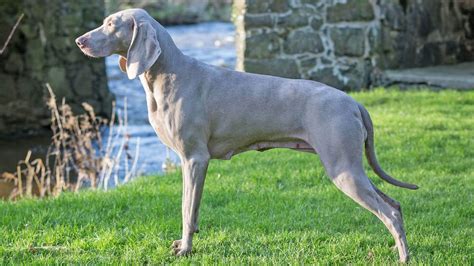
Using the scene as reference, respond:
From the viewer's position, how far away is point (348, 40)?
1106cm

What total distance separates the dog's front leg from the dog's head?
606 millimetres

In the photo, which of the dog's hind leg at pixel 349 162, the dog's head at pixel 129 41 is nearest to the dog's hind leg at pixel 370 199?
the dog's hind leg at pixel 349 162

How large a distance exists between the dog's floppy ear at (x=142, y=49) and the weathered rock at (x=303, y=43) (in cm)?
673

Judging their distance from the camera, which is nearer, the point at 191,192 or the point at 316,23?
the point at 191,192

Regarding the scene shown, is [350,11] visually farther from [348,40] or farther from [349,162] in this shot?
[349,162]

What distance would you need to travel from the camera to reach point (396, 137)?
7.98 m

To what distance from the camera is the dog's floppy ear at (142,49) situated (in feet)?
14.5

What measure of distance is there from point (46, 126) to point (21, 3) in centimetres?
186

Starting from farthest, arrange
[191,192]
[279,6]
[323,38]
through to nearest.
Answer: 1. [323,38]
2. [279,6]
3. [191,192]

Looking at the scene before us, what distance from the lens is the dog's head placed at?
443cm

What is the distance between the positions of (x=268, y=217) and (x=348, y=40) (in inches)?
236

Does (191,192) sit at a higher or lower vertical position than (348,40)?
higher

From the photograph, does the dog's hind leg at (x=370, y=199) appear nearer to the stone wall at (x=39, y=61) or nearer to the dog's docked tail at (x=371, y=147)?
the dog's docked tail at (x=371, y=147)

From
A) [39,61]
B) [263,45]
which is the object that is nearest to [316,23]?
[263,45]
